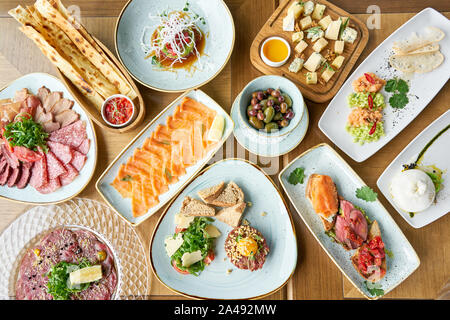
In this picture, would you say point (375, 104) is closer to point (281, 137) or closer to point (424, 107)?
point (424, 107)

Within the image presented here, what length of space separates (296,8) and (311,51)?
286 millimetres

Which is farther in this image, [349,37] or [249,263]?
[349,37]

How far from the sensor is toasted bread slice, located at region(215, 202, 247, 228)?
7.01ft

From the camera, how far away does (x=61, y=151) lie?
2197 mm

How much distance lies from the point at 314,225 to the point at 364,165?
1.61 feet

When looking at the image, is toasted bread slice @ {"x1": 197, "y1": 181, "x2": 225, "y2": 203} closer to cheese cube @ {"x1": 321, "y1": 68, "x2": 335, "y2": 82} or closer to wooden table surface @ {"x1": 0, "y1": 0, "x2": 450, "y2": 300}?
wooden table surface @ {"x1": 0, "y1": 0, "x2": 450, "y2": 300}

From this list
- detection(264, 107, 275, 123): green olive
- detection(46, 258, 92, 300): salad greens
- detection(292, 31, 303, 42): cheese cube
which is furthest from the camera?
detection(292, 31, 303, 42): cheese cube

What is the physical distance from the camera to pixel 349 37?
2223mm

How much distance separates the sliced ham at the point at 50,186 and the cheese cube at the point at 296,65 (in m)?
1.63

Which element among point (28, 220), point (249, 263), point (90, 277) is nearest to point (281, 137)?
point (249, 263)

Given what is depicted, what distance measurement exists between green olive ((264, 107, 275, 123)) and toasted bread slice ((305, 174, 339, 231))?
45 cm

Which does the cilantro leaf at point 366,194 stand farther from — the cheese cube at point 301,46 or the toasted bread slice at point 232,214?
the cheese cube at point 301,46

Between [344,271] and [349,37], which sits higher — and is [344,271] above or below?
below

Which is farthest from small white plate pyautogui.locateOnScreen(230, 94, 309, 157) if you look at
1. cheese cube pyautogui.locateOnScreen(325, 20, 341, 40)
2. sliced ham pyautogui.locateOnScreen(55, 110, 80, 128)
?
sliced ham pyautogui.locateOnScreen(55, 110, 80, 128)
